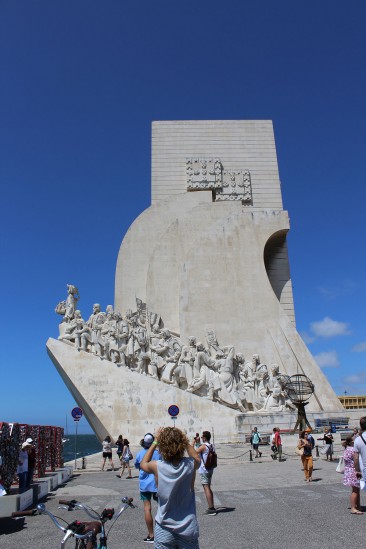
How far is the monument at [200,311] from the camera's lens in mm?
13258

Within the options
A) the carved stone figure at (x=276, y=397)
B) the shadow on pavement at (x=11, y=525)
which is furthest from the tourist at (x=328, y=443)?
the shadow on pavement at (x=11, y=525)

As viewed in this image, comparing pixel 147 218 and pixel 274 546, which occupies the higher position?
pixel 147 218

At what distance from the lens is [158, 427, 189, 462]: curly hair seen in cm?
221

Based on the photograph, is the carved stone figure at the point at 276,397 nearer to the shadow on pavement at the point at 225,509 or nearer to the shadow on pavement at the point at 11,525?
the shadow on pavement at the point at 225,509

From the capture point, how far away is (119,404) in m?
13.2

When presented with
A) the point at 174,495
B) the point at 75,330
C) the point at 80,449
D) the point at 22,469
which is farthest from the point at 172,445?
the point at 80,449

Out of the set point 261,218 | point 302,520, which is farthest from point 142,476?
point 261,218

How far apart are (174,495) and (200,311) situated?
47.9 feet

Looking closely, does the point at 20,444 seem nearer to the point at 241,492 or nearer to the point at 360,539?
the point at 241,492

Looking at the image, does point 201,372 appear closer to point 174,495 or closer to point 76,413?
point 76,413

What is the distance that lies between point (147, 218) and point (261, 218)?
4.72m

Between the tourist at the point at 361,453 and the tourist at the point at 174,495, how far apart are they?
2.25 meters

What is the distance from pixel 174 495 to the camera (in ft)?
7.11

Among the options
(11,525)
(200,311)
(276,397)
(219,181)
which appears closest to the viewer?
(11,525)
